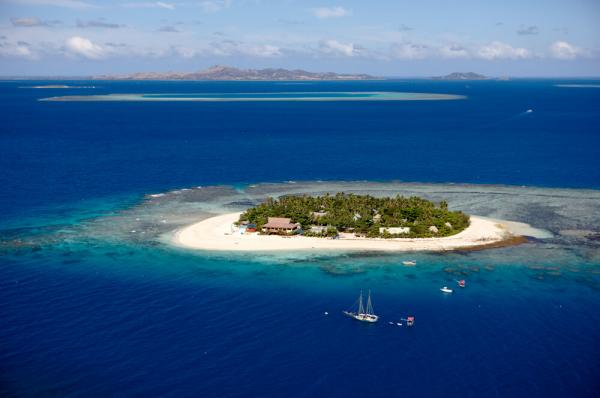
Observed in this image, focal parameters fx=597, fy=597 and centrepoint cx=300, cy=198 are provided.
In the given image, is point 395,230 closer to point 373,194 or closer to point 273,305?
point 373,194

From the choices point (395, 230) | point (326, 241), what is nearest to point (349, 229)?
point (326, 241)

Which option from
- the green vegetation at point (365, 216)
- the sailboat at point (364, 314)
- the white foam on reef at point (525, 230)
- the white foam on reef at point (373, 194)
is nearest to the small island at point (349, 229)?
the green vegetation at point (365, 216)

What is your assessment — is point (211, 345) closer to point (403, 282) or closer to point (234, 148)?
point (403, 282)

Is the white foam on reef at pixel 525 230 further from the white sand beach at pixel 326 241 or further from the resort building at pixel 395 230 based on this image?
the resort building at pixel 395 230

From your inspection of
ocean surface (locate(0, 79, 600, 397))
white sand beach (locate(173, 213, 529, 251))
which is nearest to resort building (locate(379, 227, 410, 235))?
white sand beach (locate(173, 213, 529, 251))

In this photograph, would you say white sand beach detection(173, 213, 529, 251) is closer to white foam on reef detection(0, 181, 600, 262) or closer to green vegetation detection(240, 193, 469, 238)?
green vegetation detection(240, 193, 469, 238)

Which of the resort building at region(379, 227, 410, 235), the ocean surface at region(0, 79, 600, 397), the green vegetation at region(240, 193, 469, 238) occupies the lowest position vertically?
the ocean surface at region(0, 79, 600, 397)

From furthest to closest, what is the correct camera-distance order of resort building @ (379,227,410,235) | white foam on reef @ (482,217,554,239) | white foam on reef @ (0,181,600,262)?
white foam on reef @ (482,217,554,239) < resort building @ (379,227,410,235) < white foam on reef @ (0,181,600,262)
